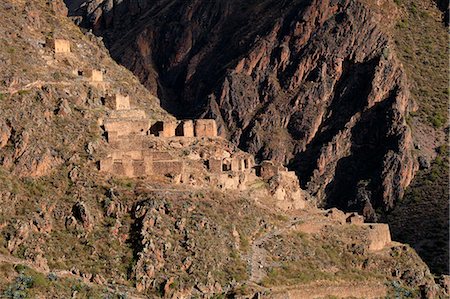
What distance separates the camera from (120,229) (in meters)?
115

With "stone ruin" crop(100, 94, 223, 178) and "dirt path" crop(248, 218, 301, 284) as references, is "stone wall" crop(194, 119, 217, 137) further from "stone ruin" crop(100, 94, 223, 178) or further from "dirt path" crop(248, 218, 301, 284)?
"dirt path" crop(248, 218, 301, 284)

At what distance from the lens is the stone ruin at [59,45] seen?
137 meters

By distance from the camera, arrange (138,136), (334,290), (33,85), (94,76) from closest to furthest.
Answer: (334,290) → (33,85) → (138,136) → (94,76)

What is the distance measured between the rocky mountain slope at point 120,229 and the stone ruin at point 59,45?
1.37ft

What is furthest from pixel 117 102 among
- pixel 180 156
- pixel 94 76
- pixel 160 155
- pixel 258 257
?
pixel 258 257

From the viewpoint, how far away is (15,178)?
115 m

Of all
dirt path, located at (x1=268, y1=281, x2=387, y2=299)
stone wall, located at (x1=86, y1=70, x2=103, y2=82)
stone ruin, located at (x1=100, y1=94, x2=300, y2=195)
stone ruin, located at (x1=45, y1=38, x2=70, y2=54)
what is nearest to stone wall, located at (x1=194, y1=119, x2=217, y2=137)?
stone ruin, located at (x1=100, y1=94, x2=300, y2=195)

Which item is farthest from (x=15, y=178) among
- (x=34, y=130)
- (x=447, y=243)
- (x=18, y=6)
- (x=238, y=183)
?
(x=447, y=243)

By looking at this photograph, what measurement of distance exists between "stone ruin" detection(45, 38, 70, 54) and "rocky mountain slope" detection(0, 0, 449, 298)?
42 cm

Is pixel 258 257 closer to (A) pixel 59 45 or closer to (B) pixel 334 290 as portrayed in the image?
(B) pixel 334 290

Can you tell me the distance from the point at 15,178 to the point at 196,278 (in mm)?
14178

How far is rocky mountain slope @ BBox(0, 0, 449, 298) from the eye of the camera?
11025 cm

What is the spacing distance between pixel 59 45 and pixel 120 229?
92.3 ft

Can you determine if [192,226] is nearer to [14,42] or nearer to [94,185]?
[94,185]
